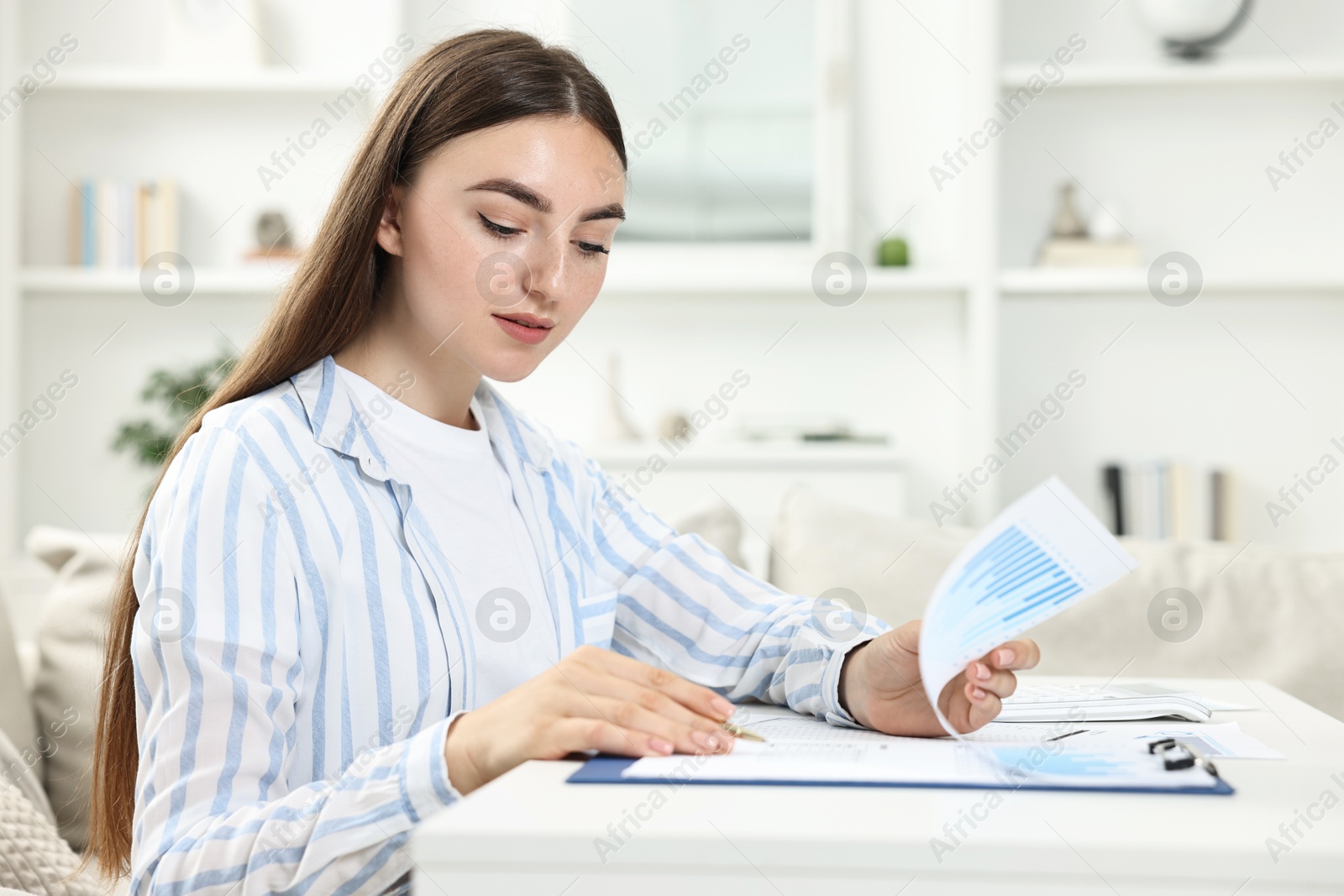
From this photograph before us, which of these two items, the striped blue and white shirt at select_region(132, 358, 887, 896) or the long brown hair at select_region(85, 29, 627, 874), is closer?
the striped blue and white shirt at select_region(132, 358, 887, 896)

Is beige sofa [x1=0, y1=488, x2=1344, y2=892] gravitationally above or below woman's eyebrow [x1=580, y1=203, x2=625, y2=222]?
below

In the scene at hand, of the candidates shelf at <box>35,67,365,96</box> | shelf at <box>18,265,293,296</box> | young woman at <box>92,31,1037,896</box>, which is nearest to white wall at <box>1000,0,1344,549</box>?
shelf at <box>35,67,365,96</box>

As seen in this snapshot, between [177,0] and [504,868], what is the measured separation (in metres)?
3.39

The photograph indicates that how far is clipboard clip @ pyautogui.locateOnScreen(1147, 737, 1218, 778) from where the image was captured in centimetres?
75

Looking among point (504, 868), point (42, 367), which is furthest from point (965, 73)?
point (504, 868)

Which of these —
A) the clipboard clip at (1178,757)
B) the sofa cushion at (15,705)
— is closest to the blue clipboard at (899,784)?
the clipboard clip at (1178,757)

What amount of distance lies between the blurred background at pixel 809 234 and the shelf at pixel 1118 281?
2 centimetres

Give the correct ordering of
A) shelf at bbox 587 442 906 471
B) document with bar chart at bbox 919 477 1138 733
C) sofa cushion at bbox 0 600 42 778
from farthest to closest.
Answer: shelf at bbox 587 442 906 471, sofa cushion at bbox 0 600 42 778, document with bar chart at bbox 919 477 1138 733

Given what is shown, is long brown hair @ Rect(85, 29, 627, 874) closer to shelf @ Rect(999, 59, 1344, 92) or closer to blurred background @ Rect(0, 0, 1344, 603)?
blurred background @ Rect(0, 0, 1344, 603)

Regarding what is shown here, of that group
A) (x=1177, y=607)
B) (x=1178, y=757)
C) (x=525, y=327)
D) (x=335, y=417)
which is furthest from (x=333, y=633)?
(x=1177, y=607)

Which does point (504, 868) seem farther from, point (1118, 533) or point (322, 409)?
point (1118, 533)

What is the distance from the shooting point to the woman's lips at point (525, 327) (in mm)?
1110

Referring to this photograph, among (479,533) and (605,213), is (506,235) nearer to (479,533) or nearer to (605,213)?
(605,213)

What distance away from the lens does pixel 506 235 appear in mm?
1077
